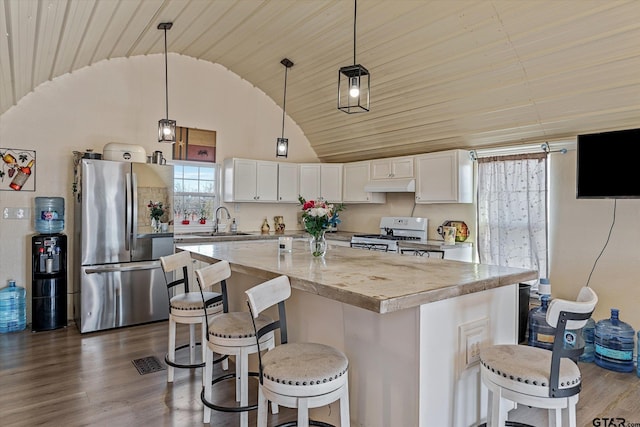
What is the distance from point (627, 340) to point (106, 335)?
4958mm

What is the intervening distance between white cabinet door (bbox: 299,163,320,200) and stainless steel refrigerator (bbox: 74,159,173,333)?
7.23 ft

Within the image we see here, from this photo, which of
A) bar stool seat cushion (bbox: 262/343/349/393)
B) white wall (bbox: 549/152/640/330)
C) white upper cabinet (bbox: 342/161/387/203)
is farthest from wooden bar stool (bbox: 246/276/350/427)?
white upper cabinet (bbox: 342/161/387/203)

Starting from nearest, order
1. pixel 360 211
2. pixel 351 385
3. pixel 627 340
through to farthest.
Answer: pixel 351 385, pixel 627 340, pixel 360 211

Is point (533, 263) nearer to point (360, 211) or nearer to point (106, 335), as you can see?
point (360, 211)

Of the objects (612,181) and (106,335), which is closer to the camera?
(612,181)

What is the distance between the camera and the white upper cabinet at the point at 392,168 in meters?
5.22

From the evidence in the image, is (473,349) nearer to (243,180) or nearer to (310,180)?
(243,180)

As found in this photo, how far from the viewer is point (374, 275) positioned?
205 centimetres

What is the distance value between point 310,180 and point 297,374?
4702mm

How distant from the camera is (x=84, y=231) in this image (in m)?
4.04

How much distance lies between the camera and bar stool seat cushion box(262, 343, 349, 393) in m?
1.60

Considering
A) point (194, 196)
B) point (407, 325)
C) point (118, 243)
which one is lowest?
point (407, 325)

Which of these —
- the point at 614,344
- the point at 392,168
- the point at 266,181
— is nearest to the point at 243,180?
the point at 266,181

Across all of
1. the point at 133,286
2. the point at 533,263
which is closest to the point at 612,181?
the point at 533,263
